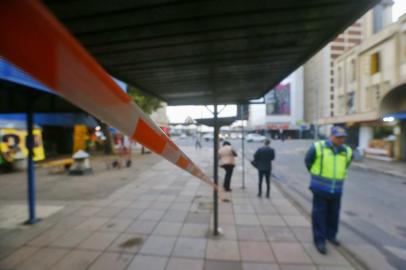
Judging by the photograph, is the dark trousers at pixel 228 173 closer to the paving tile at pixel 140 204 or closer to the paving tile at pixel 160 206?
the paving tile at pixel 160 206

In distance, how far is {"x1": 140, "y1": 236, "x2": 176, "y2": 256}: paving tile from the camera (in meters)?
3.98

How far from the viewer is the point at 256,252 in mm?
3977

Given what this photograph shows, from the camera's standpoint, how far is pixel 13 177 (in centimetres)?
1090

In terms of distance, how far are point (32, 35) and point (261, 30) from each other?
2.32 m

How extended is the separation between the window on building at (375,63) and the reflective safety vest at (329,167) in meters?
21.9

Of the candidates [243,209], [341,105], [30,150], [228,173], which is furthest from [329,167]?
[341,105]

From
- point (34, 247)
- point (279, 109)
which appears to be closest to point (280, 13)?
point (34, 247)

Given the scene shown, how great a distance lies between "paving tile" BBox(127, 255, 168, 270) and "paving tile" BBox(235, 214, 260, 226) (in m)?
2.05

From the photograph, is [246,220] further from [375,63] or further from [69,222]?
[375,63]

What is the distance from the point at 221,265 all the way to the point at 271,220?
2.19 meters

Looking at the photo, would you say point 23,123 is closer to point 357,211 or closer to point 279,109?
point 357,211

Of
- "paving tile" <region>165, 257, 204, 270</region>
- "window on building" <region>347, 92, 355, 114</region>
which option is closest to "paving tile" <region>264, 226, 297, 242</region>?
"paving tile" <region>165, 257, 204, 270</region>

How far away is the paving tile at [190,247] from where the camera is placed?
12.8 ft

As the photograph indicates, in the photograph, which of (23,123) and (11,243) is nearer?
(11,243)
